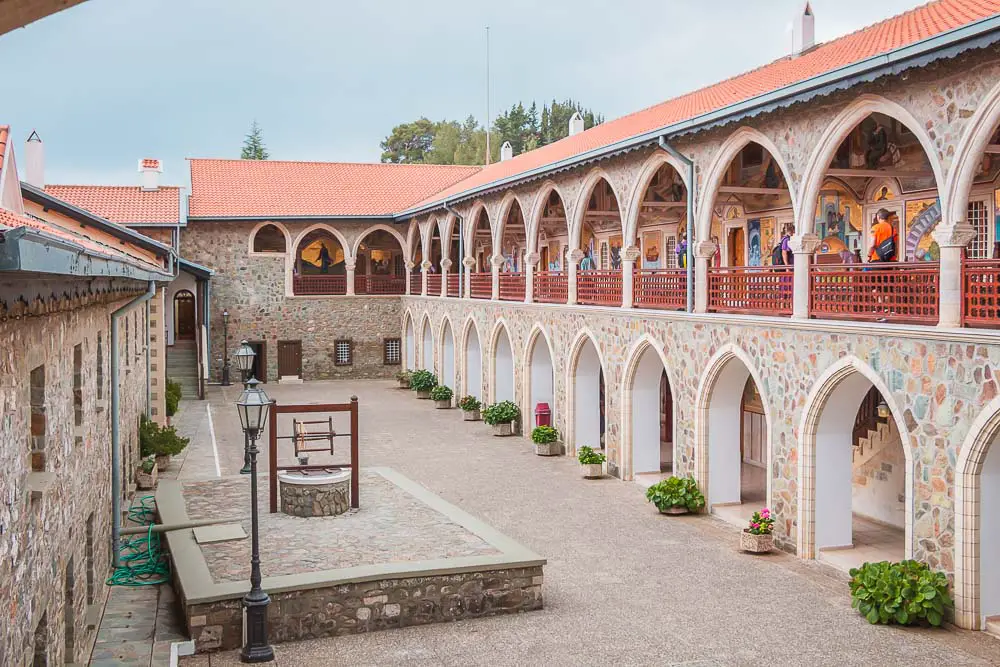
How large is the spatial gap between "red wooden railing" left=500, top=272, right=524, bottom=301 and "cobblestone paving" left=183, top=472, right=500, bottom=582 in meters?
10.2

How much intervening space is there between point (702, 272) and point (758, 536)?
461cm

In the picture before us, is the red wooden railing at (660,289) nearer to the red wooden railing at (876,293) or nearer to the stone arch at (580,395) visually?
the stone arch at (580,395)

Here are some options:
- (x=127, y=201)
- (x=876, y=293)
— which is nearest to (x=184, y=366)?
(x=127, y=201)

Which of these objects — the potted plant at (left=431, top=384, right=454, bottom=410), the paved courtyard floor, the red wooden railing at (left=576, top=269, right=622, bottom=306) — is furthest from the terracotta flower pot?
the potted plant at (left=431, top=384, right=454, bottom=410)

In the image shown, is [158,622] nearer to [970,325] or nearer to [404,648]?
[404,648]

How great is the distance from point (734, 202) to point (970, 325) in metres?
9.34

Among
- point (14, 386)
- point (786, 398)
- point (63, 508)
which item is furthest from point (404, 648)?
point (786, 398)

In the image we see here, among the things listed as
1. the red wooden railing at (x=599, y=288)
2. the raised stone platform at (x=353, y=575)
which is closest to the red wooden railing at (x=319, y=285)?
the red wooden railing at (x=599, y=288)

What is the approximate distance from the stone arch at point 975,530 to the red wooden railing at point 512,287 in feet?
48.8

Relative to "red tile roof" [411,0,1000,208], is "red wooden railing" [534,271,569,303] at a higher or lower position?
lower

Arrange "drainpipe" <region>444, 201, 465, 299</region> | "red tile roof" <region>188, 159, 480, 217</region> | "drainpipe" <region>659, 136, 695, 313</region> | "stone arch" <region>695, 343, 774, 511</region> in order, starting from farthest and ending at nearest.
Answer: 1. "red tile roof" <region>188, 159, 480, 217</region>
2. "drainpipe" <region>444, 201, 465, 299</region>
3. "drainpipe" <region>659, 136, 695, 313</region>
4. "stone arch" <region>695, 343, 774, 511</region>

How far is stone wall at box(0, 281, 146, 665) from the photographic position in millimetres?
6023

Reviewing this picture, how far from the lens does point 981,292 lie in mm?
11281

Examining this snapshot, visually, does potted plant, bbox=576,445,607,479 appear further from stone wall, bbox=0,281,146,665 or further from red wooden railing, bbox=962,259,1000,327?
stone wall, bbox=0,281,146,665
